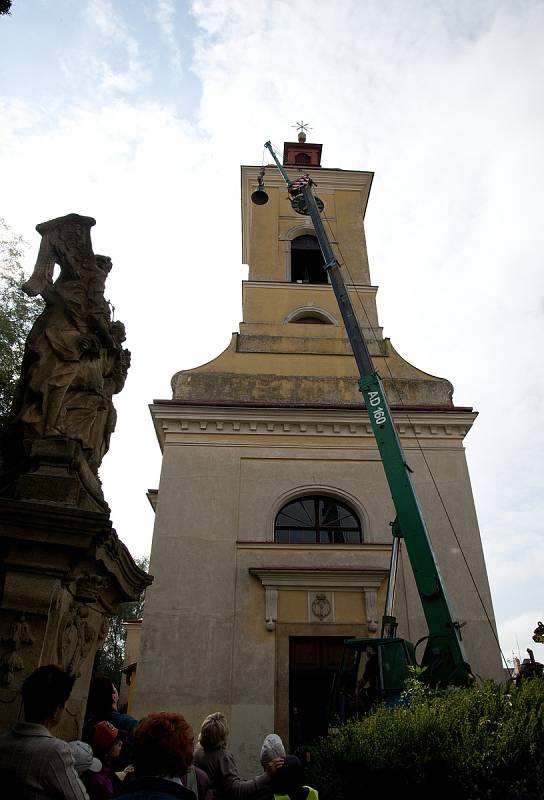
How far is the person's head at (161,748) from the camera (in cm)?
227

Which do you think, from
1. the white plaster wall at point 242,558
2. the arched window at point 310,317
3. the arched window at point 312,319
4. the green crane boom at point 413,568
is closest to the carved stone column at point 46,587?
the green crane boom at point 413,568

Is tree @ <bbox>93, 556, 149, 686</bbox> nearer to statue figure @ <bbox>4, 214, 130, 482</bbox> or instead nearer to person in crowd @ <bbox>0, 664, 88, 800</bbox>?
statue figure @ <bbox>4, 214, 130, 482</bbox>

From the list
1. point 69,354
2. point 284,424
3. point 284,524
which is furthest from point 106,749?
point 284,424

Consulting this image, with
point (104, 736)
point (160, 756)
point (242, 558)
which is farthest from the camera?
point (242, 558)

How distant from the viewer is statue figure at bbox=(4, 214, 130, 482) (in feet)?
16.6

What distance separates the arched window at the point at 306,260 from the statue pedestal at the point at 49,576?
1567 centimetres

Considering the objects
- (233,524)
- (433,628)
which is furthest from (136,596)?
(233,524)

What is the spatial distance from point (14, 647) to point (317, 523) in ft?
33.7

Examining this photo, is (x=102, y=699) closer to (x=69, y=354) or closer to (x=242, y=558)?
(x=69, y=354)

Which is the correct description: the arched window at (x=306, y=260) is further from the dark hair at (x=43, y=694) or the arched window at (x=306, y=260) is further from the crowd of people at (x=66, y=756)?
the dark hair at (x=43, y=694)

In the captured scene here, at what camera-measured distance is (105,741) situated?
11.8 ft

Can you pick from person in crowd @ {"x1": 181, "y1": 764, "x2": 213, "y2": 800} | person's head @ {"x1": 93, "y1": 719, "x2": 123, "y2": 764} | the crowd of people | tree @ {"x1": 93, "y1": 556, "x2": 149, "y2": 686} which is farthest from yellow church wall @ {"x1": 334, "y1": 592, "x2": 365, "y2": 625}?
tree @ {"x1": 93, "y1": 556, "x2": 149, "y2": 686}

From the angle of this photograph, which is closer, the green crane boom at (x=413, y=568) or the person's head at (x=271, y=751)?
the person's head at (x=271, y=751)

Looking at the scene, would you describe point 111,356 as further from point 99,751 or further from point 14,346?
point 14,346
